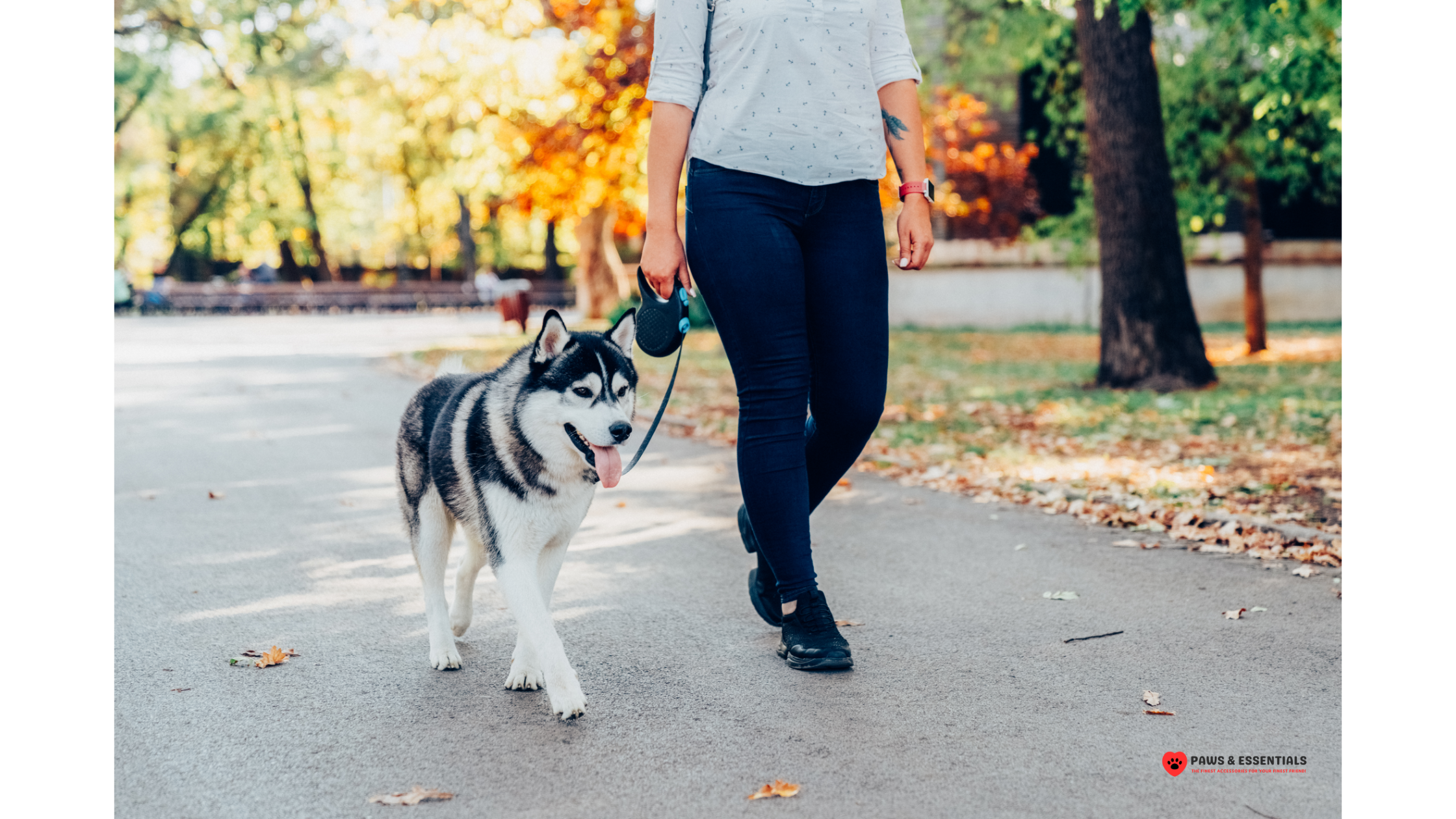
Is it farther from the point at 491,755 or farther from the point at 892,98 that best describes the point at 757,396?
the point at 491,755

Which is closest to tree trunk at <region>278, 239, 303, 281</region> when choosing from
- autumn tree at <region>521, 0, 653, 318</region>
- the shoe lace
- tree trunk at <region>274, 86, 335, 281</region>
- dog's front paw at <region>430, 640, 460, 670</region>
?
tree trunk at <region>274, 86, 335, 281</region>

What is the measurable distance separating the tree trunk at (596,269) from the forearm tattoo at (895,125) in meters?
22.2

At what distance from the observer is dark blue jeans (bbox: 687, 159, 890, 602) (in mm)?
3303

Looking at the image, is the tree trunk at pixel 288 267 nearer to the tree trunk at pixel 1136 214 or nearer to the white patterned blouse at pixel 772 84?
the tree trunk at pixel 1136 214

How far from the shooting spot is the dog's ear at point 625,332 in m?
3.39

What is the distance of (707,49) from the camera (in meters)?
3.39

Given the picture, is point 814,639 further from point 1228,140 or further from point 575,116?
point 575,116

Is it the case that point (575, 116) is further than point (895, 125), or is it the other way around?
point (575, 116)

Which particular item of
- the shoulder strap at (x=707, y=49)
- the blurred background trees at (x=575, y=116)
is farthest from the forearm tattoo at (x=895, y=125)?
the blurred background trees at (x=575, y=116)

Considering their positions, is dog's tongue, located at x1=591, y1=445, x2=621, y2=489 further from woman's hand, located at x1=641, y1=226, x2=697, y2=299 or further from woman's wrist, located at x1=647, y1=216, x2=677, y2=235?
woman's wrist, located at x1=647, y1=216, x2=677, y2=235

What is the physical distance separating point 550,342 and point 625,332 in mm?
260

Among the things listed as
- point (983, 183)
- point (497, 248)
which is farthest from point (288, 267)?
point (983, 183)

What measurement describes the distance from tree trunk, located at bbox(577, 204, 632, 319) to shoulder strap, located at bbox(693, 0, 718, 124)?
73.1 ft

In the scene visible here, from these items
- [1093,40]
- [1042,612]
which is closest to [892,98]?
[1042,612]
